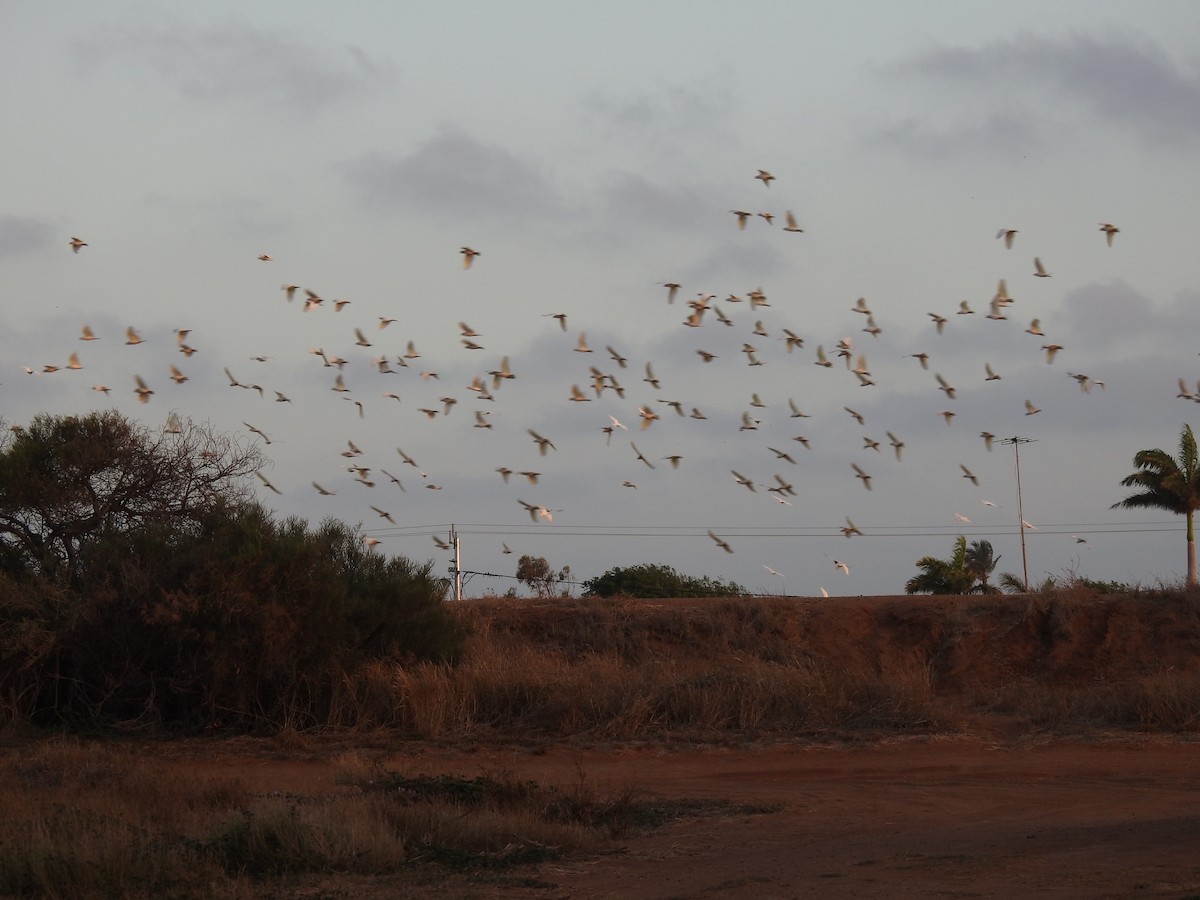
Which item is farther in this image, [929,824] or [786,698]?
[786,698]

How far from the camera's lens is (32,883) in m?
9.84

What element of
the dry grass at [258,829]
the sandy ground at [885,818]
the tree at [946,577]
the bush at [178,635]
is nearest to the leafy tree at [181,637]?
the bush at [178,635]

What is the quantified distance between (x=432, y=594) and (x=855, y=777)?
943cm

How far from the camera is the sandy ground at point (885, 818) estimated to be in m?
10.2

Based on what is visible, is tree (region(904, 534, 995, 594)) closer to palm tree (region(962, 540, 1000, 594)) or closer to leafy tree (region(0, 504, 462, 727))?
palm tree (region(962, 540, 1000, 594))

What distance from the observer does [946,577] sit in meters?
56.8

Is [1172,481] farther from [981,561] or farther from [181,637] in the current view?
[181,637]

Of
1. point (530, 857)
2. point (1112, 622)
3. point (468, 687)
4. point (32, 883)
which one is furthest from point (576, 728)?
point (1112, 622)

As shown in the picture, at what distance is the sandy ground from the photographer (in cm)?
1016

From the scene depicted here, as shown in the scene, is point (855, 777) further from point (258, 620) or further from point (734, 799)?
point (258, 620)

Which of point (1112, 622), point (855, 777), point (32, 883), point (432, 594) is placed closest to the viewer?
point (32, 883)

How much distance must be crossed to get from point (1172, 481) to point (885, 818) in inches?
1709

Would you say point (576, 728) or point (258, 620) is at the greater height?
point (258, 620)

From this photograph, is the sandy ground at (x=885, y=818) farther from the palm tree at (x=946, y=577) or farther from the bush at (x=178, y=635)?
the palm tree at (x=946, y=577)
